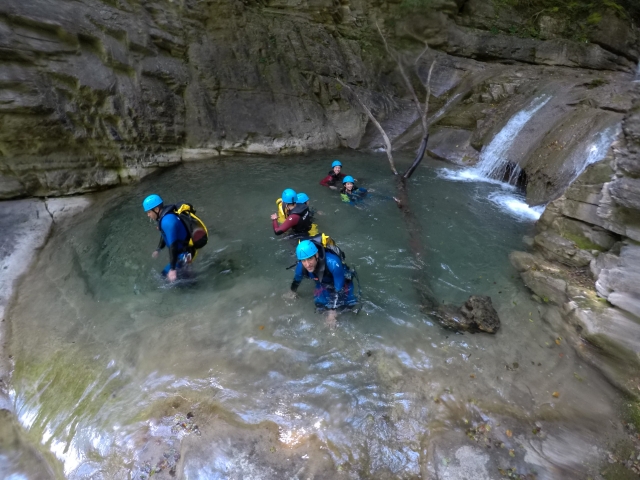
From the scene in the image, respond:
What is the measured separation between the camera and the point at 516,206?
9148mm

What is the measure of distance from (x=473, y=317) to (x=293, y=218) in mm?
3454

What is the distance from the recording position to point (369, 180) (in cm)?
1105

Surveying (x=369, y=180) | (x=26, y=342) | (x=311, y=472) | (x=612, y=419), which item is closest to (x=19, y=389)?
(x=26, y=342)

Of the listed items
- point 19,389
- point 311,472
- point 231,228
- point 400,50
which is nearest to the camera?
point 311,472

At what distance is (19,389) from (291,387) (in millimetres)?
3823

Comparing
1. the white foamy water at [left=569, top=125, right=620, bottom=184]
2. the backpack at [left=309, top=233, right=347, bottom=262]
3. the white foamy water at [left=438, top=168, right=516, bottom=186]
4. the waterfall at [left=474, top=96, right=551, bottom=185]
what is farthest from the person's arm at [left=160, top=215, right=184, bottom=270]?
the waterfall at [left=474, top=96, right=551, bottom=185]

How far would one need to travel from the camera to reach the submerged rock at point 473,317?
519 cm

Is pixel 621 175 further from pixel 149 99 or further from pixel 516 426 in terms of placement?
pixel 149 99

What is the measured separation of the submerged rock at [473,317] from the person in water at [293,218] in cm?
292

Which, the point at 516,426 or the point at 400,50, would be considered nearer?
the point at 516,426

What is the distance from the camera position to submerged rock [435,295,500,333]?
5.19 m

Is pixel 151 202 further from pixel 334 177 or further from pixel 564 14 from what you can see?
pixel 564 14

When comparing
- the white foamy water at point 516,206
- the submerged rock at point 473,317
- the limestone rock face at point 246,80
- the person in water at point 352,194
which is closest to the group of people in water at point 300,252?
the submerged rock at point 473,317

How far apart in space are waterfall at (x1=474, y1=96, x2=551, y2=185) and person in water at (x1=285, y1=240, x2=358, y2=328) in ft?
25.6
